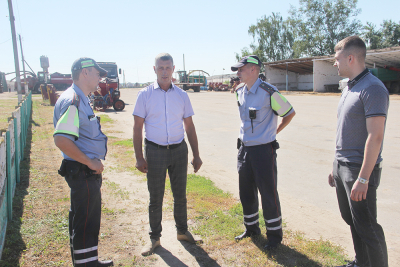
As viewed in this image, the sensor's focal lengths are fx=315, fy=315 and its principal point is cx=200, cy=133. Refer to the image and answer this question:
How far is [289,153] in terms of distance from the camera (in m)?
7.45

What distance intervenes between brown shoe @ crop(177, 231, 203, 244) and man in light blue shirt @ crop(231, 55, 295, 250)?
0.75 m

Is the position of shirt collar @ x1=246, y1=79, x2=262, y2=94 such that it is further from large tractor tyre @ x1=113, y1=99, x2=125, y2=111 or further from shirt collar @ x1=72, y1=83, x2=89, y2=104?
large tractor tyre @ x1=113, y1=99, x2=125, y2=111

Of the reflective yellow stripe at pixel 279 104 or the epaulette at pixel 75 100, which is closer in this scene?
the epaulette at pixel 75 100

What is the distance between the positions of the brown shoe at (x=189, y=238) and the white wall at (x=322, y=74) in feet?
105

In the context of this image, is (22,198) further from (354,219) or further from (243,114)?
(354,219)

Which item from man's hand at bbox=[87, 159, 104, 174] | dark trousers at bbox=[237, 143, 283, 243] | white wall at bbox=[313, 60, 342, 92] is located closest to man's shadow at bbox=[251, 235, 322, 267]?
dark trousers at bbox=[237, 143, 283, 243]

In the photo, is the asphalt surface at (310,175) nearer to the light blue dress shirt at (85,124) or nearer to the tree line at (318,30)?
the light blue dress shirt at (85,124)

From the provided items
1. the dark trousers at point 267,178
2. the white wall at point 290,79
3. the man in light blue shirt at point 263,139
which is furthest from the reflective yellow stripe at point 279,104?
the white wall at point 290,79

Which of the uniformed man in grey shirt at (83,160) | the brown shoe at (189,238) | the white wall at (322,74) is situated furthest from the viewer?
the white wall at (322,74)

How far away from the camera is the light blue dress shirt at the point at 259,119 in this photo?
3254mm

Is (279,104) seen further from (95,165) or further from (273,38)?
(273,38)

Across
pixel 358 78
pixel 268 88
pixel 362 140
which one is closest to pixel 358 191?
pixel 362 140

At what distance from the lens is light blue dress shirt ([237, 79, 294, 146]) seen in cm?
325

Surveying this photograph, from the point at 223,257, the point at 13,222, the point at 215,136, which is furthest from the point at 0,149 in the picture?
the point at 215,136
